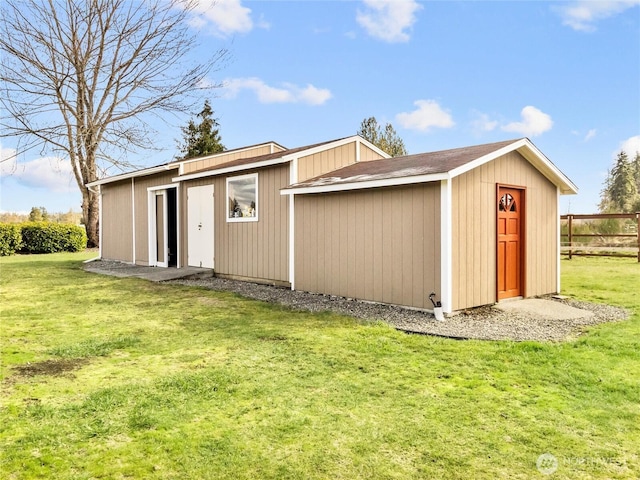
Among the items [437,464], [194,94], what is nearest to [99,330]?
[437,464]

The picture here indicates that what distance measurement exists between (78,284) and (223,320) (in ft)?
16.1

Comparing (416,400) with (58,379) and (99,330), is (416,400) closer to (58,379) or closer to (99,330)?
(58,379)

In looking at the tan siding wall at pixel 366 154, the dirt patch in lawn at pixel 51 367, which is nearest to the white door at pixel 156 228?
the tan siding wall at pixel 366 154

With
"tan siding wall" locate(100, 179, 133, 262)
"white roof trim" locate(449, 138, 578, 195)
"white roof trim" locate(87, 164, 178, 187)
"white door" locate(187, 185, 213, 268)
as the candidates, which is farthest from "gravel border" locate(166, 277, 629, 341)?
"tan siding wall" locate(100, 179, 133, 262)

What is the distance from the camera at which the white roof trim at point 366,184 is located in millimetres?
5793

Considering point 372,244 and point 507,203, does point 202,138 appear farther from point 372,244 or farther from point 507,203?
point 507,203

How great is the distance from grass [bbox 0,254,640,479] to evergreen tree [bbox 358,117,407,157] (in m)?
19.9

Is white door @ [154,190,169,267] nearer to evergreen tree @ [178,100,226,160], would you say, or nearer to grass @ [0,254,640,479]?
grass @ [0,254,640,479]

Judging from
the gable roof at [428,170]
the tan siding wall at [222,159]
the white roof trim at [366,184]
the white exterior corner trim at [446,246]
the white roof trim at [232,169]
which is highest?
the tan siding wall at [222,159]

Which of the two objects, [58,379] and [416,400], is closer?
[416,400]

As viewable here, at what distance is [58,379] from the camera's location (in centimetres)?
341

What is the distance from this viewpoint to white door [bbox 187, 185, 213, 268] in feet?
33.9

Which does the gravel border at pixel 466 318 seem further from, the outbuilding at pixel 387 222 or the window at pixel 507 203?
the window at pixel 507 203

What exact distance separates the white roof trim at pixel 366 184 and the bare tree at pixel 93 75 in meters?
13.6
